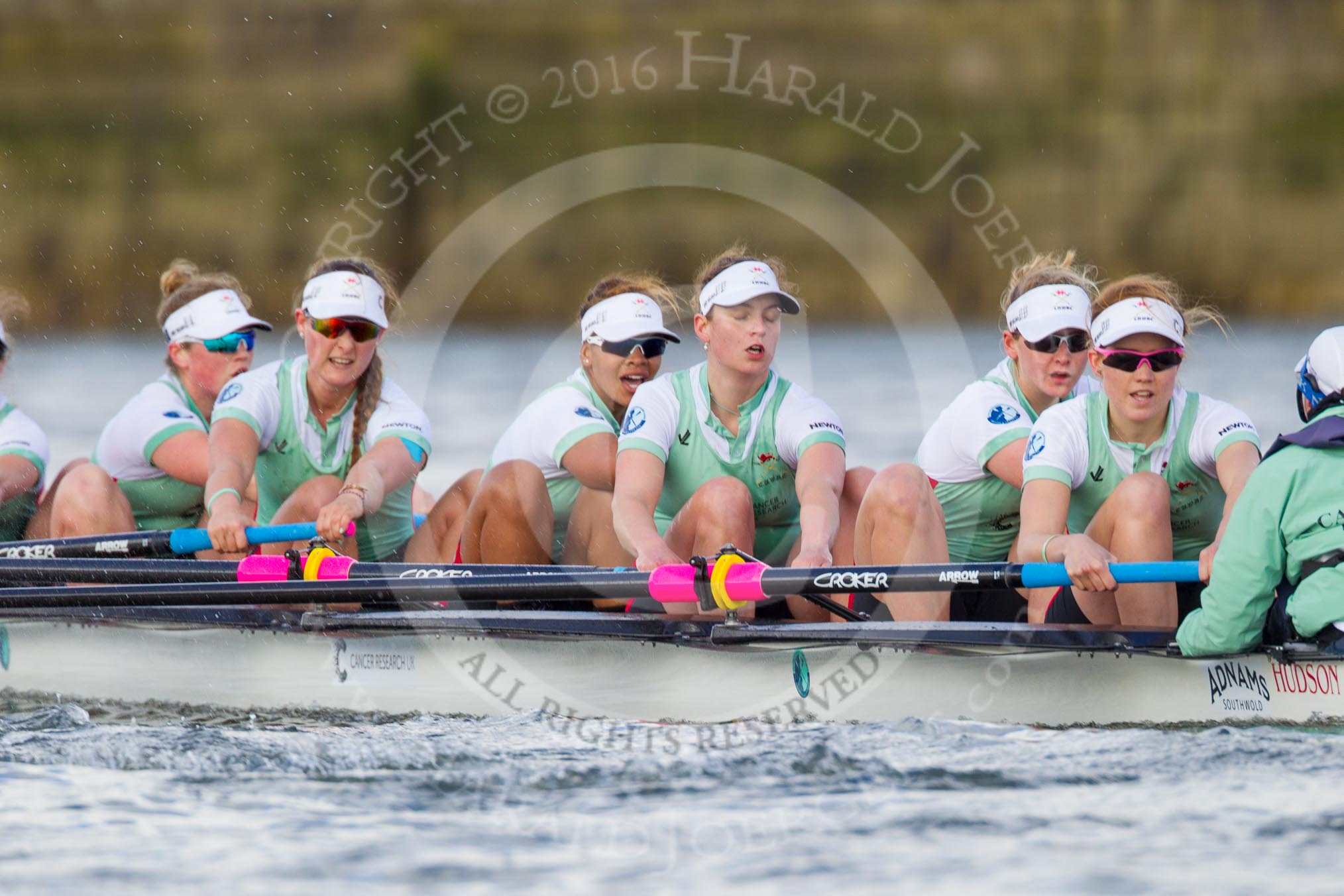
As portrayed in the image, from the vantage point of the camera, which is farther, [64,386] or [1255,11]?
[1255,11]

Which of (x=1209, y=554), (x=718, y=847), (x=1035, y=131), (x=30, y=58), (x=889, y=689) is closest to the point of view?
(x=718, y=847)

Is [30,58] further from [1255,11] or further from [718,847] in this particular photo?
[718,847]

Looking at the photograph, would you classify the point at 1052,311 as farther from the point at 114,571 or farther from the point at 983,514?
the point at 114,571

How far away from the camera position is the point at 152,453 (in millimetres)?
6617

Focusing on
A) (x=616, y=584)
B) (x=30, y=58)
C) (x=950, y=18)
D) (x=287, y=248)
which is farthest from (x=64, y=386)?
(x=616, y=584)

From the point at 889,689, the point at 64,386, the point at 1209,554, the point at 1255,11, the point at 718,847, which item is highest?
the point at 1255,11

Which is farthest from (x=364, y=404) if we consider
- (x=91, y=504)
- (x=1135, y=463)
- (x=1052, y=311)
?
(x=1135, y=463)

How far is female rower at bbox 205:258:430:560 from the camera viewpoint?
5.92m

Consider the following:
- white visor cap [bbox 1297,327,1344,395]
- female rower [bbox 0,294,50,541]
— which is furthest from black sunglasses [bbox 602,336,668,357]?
female rower [bbox 0,294,50,541]

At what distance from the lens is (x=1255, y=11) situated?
31.0 metres

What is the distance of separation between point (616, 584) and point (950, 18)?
1109 inches

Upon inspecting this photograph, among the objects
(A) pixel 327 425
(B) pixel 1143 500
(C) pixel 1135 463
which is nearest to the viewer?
(B) pixel 1143 500

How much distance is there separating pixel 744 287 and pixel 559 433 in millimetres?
922

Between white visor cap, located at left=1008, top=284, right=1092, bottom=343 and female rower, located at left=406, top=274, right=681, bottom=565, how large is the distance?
4.34 ft
